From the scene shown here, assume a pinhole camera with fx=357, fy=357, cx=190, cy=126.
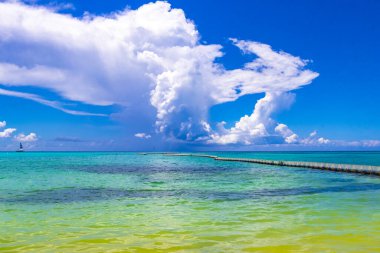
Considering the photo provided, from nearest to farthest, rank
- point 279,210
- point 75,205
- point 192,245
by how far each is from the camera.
Result: point 192,245 → point 279,210 → point 75,205

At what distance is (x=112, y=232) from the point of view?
11.8 meters

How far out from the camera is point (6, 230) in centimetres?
1234

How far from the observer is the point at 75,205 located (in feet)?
60.1

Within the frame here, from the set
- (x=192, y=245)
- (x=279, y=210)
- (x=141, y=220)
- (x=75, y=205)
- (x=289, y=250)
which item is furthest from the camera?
(x=75, y=205)

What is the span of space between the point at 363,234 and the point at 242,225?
384 centimetres

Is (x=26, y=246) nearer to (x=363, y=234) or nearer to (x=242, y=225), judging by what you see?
(x=242, y=225)

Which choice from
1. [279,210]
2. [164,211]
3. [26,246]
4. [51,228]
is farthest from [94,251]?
[279,210]

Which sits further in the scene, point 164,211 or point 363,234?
point 164,211

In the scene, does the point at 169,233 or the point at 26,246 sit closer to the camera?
the point at 26,246

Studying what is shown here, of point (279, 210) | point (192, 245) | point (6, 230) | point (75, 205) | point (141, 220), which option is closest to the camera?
point (192, 245)

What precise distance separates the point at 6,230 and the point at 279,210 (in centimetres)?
1091

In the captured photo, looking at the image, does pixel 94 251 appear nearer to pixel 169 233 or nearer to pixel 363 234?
pixel 169 233

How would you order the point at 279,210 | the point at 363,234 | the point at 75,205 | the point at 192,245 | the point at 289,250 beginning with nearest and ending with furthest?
the point at 289,250 → the point at 192,245 → the point at 363,234 → the point at 279,210 → the point at 75,205

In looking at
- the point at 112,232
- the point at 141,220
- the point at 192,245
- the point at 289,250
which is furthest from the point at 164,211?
the point at 289,250
